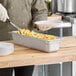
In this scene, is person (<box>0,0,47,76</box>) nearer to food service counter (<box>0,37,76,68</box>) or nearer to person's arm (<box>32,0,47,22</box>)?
person's arm (<box>32,0,47,22</box>)

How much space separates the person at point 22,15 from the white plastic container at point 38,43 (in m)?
0.34

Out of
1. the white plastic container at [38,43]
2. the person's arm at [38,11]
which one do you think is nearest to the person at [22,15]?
the person's arm at [38,11]

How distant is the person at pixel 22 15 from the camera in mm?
1961

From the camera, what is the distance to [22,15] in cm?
204

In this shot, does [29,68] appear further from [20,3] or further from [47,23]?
[20,3]

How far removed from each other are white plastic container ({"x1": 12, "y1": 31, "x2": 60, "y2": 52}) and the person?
343mm

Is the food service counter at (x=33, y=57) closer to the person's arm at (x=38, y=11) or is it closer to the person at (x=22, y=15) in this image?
the person at (x=22, y=15)

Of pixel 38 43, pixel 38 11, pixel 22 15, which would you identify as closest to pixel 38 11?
pixel 38 11

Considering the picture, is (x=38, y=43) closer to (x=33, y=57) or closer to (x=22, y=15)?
(x=33, y=57)

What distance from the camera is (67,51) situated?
1533mm

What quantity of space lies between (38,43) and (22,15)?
57cm

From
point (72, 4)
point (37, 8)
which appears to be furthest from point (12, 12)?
point (72, 4)

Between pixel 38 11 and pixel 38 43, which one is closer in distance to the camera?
pixel 38 43

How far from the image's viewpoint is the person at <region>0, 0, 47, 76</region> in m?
1.96
